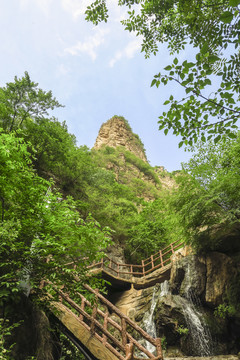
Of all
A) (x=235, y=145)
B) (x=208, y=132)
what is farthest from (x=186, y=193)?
(x=208, y=132)

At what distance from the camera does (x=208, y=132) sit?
11.5 feet

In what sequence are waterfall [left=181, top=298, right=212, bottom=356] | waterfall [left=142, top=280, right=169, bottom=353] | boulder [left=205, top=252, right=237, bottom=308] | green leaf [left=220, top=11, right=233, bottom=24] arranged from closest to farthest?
green leaf [left=220, top=11, right=233, bottom=24], waterfall [left=181, top=298, right=212, bottom=356], boulder [left=205, top=252, right=237, bottom=308], waterfall [left=142, top=280, right=169, bottom=353]

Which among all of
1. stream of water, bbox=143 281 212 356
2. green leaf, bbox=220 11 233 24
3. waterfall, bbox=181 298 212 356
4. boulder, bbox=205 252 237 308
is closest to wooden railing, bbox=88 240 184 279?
stream of water, bbox=143 281 212 356

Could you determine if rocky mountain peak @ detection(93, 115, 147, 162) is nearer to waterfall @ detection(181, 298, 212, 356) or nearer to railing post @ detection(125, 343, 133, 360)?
waterfall @ detection(181, 298, 212, 356)

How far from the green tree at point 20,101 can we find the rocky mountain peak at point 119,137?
3306 cm

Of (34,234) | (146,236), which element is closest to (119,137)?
(146,236)

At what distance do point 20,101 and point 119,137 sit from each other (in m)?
37.8

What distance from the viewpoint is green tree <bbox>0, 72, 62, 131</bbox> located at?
13.2 m

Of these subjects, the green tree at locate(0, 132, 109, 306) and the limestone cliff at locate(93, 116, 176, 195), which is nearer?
the green tree at locate(0, 132, 109, 306)

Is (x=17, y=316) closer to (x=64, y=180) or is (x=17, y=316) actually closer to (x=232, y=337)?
(x=232, y=337)

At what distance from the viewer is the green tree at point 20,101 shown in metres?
13.2

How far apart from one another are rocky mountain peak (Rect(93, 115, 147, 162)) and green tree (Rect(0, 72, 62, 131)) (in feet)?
108

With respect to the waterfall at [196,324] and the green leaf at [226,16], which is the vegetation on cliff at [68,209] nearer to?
the waterfall at [196,324]

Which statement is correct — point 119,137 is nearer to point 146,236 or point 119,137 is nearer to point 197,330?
point 146,236
